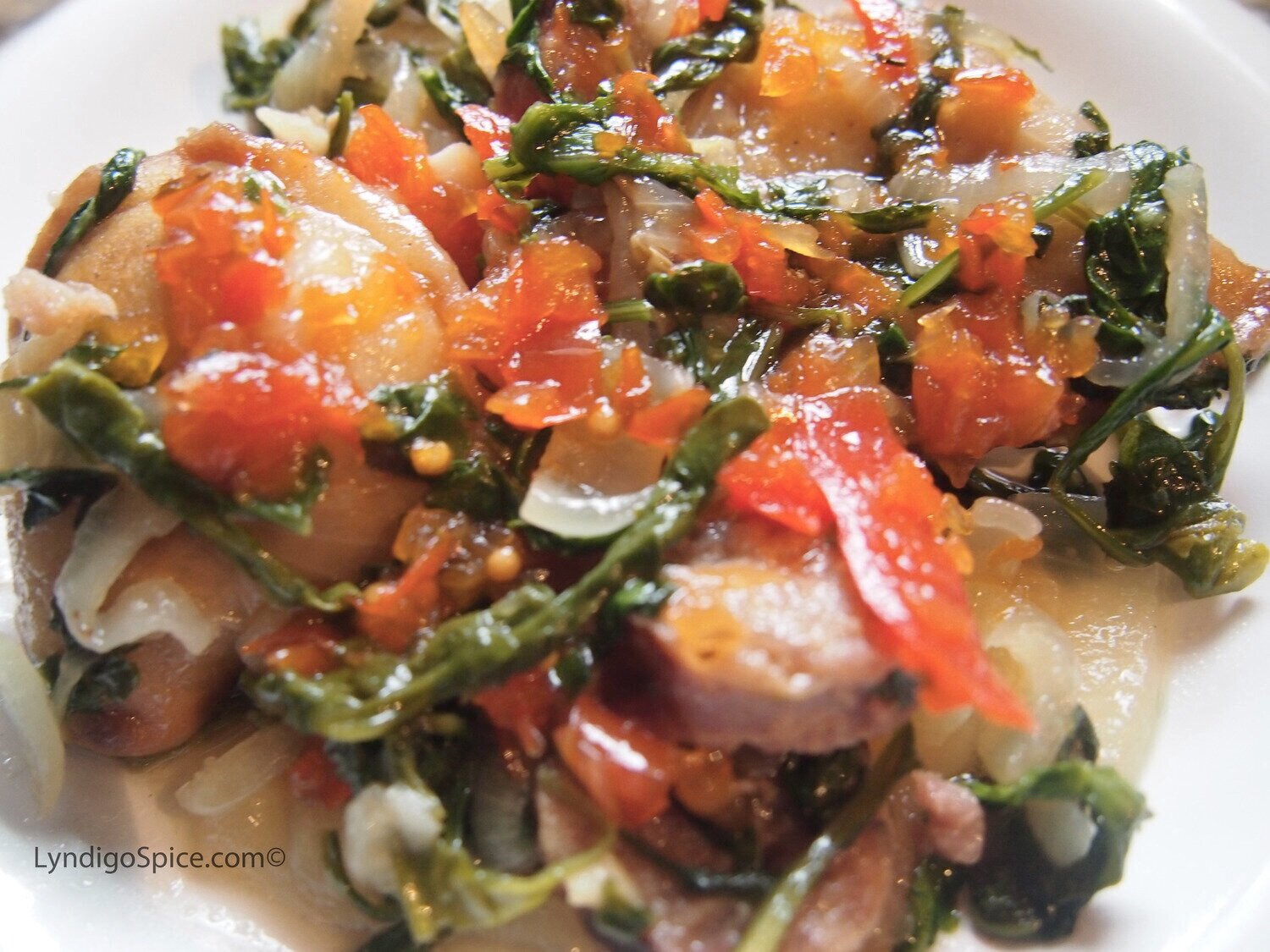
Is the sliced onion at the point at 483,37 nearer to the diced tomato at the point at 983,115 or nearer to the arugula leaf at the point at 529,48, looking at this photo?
the arugula leaf at the point at 529,48

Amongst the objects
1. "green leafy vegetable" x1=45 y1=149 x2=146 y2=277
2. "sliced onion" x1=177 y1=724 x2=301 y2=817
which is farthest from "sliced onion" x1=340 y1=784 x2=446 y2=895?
"green leafy vegetable" x1=45 y1=149 x2=146 y2=277

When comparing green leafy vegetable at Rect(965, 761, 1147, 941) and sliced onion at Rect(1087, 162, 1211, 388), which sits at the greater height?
sliced onion at Rect(1087, 162, 1211, 388)

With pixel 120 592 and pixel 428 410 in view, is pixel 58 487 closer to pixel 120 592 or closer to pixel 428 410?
pixel 120 592

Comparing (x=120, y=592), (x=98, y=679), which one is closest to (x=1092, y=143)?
Result: (x=120, y=592)

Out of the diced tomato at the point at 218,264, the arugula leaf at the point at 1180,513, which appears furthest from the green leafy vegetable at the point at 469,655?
the arugula leaf at the point at 1180,513

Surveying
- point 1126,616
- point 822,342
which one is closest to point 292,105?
point 822,342

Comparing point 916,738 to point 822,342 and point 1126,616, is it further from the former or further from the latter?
point 822,342

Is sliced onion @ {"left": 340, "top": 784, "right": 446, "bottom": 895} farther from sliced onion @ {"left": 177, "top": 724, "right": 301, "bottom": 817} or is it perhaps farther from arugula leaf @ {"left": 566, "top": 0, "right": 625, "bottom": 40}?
arugula leaf @ {"left": 566, "top": 0, "right": 625, "bottom": 40}
